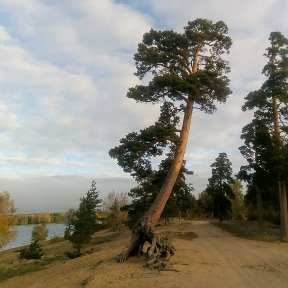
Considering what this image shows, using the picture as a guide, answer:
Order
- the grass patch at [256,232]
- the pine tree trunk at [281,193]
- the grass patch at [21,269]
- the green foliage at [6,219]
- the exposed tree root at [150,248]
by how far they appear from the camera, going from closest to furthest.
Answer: the exposed tree root at [150,248] < the grass patch at [21,269] < the pine tree trunk at [281,193] < the grass patch at [256,232] < the green foliage at [6,219]

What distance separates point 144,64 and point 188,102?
11.2 feet

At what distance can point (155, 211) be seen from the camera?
1805 centimetres

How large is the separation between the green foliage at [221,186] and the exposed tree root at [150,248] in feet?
135

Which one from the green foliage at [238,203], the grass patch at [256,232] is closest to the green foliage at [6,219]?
the grass patch at [256,232]

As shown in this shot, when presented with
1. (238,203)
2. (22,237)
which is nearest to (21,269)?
(238,203)

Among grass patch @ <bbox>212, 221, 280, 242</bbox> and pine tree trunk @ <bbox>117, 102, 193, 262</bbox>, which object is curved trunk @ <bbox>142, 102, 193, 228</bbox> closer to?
pine tree trunk @ <bbox>117, 102, 193, 262</bbox>

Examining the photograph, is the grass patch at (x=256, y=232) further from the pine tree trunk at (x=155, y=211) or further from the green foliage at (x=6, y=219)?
the green foliage at (x=6, y=219)

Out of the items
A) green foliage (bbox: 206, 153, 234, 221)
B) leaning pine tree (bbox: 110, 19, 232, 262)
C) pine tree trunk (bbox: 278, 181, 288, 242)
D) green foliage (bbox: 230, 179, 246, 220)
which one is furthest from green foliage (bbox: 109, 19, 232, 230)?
green foliage (bbox: 230, 179, 246, 220)

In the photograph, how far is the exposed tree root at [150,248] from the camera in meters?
14.7

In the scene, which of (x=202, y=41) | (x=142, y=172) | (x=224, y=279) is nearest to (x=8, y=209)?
(x=142, y=172)

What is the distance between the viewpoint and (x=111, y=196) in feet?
253

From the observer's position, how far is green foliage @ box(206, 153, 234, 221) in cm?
5647

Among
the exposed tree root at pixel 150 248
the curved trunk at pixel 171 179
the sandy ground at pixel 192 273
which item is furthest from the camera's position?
the curved trunk at pixel 171 179

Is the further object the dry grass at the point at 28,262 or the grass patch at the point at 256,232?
the grass patch at the point at 256,232
